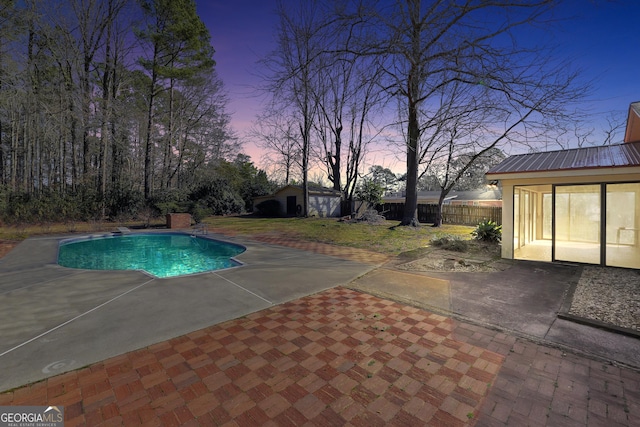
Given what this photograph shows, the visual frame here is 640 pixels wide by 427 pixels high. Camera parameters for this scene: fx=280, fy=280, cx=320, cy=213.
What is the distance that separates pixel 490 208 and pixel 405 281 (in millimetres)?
13657

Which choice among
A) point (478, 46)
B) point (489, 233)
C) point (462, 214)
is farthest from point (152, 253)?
point (462, 214)

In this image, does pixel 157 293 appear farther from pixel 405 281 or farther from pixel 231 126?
pixel 231 126

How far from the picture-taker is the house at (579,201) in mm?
5953

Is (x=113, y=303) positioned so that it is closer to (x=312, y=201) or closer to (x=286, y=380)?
(x=286, y=380)

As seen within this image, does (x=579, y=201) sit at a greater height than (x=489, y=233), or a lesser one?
greater

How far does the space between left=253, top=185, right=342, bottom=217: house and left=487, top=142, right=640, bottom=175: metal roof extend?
15255 mm

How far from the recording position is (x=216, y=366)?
7.98 ft

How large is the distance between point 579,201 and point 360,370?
12.5 m

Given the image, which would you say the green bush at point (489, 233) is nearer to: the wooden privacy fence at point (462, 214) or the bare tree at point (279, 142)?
the wooden privacy fence at point (462, 214)

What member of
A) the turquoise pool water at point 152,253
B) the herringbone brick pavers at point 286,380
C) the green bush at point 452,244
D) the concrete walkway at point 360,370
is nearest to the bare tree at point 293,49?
the concrete walkway at point 360,370

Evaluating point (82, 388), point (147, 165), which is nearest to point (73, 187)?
point (147, 165)

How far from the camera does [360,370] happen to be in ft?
7.84

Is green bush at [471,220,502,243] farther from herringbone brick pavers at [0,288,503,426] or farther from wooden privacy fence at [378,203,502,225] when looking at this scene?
wooden privacy fence at [378,203,502,225]

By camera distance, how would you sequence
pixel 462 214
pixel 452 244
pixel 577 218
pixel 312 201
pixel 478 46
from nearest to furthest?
pixel 478 46 → pixel 452 244 → pixel 577 218 → pixel 462 214 → pixel 312 201
